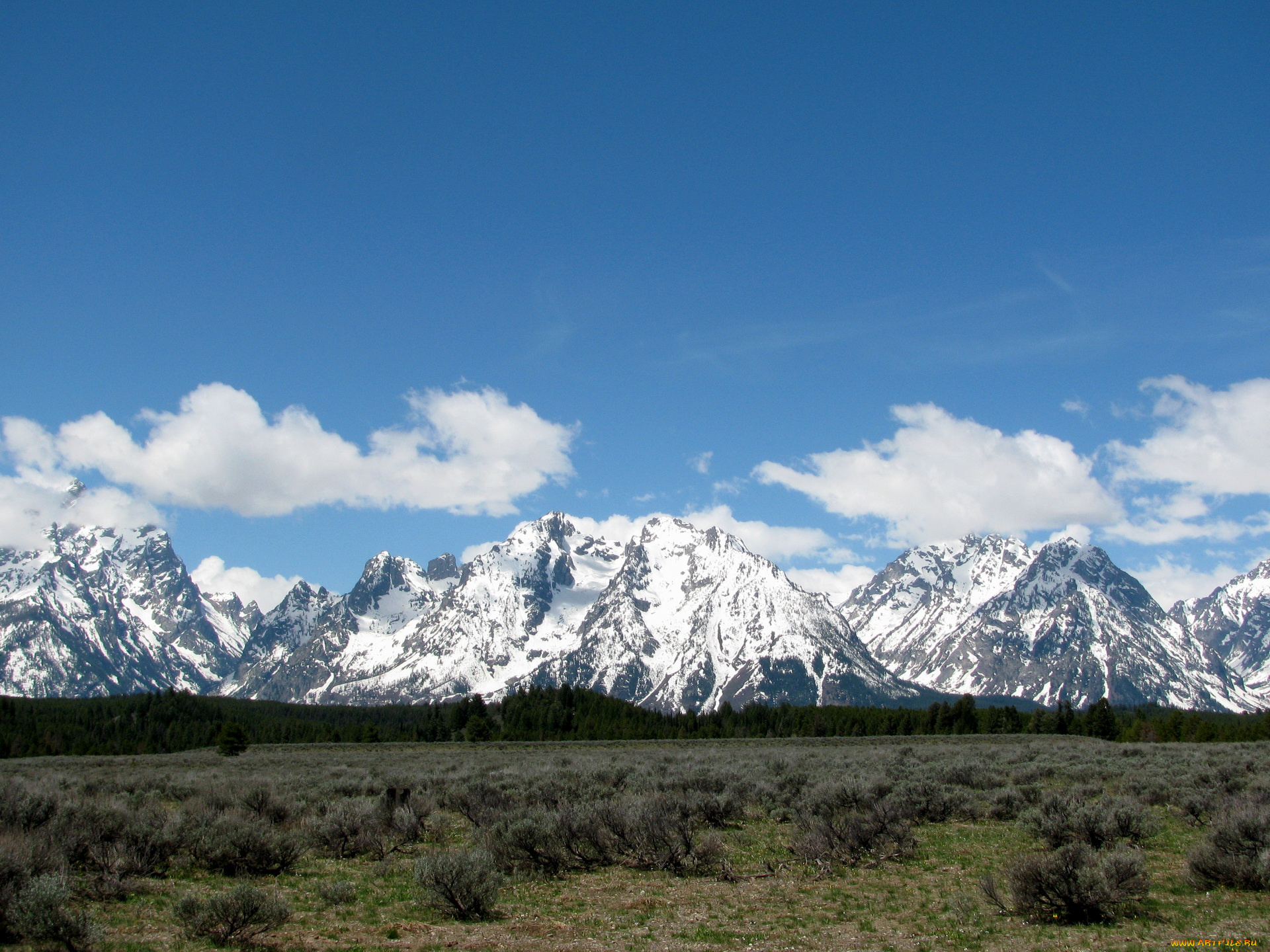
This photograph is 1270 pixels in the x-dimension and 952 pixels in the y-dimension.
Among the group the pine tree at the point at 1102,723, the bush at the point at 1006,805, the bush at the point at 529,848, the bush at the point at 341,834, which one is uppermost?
the bush at the point at 1006,805

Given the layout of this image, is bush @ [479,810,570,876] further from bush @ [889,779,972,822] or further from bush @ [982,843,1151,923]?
bush @ [889,779,972,822]

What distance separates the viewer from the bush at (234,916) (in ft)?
43.6

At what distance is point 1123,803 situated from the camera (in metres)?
21.4

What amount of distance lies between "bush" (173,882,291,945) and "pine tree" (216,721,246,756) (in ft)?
245

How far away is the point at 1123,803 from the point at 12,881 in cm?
2459

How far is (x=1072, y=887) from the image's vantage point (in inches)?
571

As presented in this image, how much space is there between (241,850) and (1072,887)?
58.0ft

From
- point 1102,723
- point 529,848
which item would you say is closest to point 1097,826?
point 529,848

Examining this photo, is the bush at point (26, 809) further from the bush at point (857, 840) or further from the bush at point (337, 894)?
the bush at point (857, 840)

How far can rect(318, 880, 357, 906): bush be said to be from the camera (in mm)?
16453

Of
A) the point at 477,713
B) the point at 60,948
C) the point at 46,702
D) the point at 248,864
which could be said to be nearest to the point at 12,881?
the point at 60,948

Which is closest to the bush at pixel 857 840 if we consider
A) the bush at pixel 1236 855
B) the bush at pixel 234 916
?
the bush at pixel 1236 855

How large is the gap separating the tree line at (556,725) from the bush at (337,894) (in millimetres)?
104022

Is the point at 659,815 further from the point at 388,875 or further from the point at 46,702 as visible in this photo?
the point at 46,702
